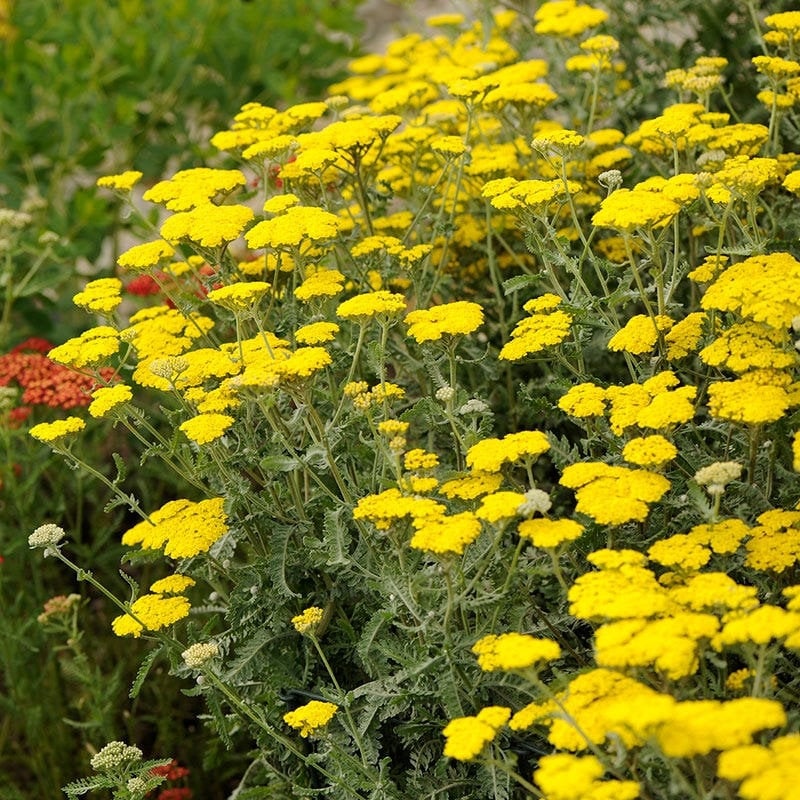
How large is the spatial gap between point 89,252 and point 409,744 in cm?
282

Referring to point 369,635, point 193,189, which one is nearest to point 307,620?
point 369,635

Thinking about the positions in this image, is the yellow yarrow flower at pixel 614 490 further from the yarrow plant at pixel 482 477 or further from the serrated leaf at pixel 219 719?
the serrated leaf at pixel 219 719

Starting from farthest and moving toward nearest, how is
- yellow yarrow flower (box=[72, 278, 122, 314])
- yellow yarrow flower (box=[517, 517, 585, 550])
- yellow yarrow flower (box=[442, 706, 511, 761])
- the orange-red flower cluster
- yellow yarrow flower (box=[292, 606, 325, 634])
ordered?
the orange-red flower cluster
yellow yarrow flower (box=[72, 278, 122, 314])
yellow yarrow flower (box=[292, 606, 325, 634])
yellow yarrow flower (box=[517, 517, 585, 550])
yellow yarrow flower (box=[442, 706, 511, 761])

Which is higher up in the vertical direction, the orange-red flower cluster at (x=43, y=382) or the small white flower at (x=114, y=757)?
the orange-red flower cluster at (x=43, y=382)

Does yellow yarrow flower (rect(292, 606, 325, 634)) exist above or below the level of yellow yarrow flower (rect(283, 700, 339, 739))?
above

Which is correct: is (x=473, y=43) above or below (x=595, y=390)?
above

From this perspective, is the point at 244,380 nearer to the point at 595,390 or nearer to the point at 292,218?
the point at 292,218

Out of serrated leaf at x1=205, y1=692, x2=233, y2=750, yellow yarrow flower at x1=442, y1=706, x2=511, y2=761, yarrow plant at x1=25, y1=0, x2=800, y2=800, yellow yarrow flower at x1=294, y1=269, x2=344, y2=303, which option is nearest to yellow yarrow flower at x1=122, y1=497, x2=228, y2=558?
yarrow plant at x1=25, y1=0, x2=800, y2=800

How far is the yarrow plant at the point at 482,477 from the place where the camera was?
206 centimetres

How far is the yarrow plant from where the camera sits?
2057 mm

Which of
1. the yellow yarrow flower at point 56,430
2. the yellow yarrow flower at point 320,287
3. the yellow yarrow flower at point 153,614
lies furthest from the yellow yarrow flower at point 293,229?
the yellow yarrow flower at point 153,614

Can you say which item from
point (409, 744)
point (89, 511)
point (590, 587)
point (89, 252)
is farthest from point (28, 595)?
point (590, 587)

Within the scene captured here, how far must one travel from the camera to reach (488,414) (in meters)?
2.78

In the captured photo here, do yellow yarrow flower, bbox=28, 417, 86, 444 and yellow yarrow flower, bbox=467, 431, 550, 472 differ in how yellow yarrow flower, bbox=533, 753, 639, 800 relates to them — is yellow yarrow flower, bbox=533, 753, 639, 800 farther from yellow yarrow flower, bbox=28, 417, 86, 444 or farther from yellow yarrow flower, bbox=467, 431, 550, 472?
yellow yarrow flower, bbox=28, 417, 86, 444
